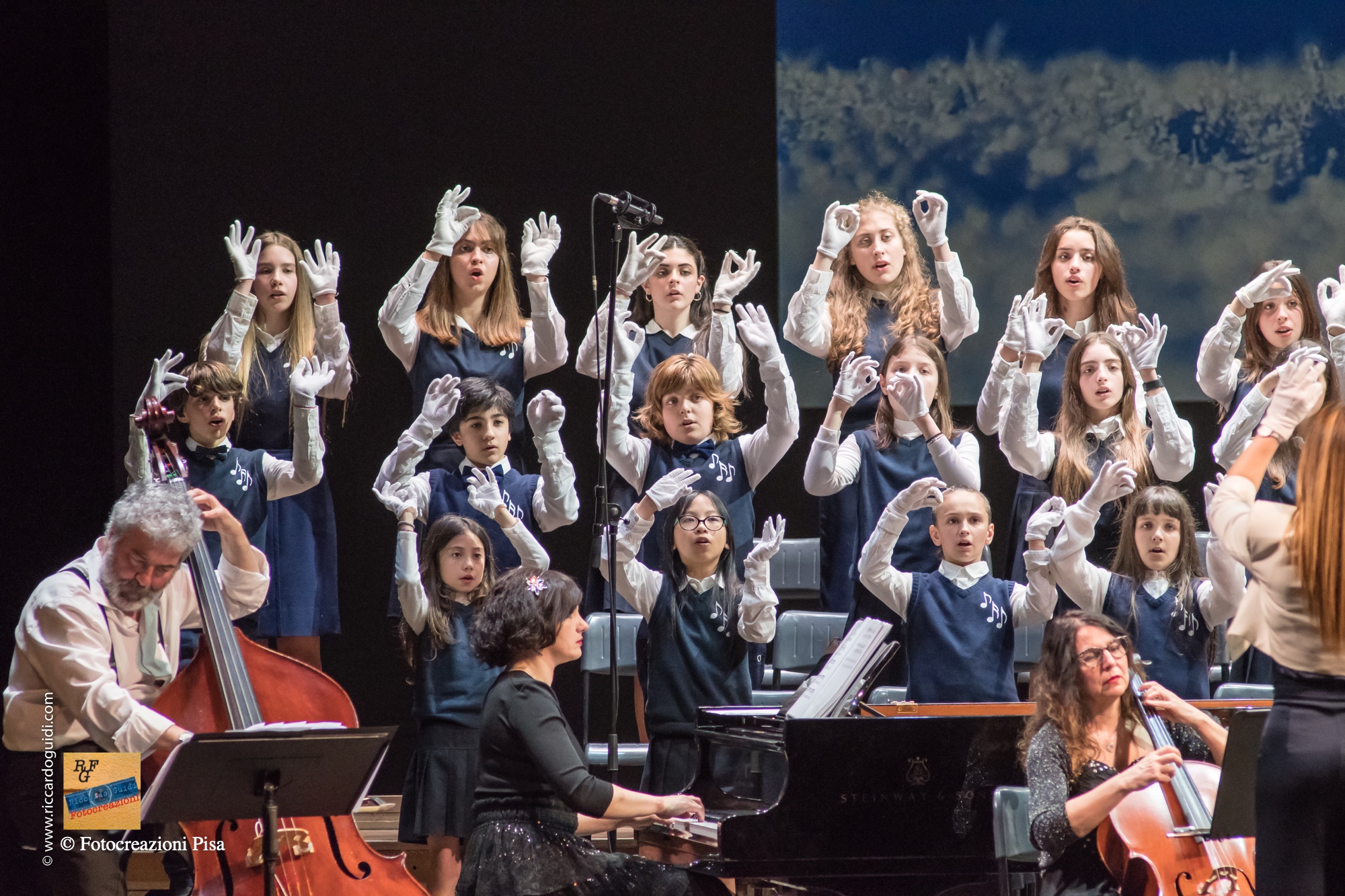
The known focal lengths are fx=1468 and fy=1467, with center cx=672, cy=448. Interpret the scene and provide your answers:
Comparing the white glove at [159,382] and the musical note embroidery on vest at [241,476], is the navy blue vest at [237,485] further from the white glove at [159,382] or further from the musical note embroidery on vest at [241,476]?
the white glove at [159,382]

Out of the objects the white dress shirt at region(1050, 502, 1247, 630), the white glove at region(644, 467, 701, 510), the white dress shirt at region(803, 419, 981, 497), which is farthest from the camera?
the white dress shirt at region(803, 419, 981, 497)

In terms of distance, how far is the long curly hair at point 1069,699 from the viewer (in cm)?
290

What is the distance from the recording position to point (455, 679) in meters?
4.08

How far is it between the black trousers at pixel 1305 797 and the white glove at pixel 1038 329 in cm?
219

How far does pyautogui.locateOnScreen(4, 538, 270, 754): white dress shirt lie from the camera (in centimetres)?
289

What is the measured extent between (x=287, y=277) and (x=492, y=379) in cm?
79

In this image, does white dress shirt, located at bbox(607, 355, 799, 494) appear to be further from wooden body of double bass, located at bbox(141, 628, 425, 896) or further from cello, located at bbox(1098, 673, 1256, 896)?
cello, located at bbox(1098, 673, 1256, 896)

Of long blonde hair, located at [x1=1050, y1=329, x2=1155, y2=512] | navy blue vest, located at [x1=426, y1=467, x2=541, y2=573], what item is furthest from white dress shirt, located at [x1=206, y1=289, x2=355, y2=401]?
long blonde hair, located at [x1=1050, y1=329, x2=1155, y2=512]

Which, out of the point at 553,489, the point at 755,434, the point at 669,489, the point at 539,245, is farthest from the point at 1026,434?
the point at 539,245

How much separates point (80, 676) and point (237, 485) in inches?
64.3

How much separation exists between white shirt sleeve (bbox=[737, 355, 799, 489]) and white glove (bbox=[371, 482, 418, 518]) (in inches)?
27.6

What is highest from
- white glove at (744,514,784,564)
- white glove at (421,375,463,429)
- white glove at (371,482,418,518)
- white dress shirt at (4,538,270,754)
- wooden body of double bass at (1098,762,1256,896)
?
white glove at (421,375,463,429)

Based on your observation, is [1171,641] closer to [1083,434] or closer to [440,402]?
[1083,434]

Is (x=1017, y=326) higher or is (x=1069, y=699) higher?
(x=1017, y=326)
